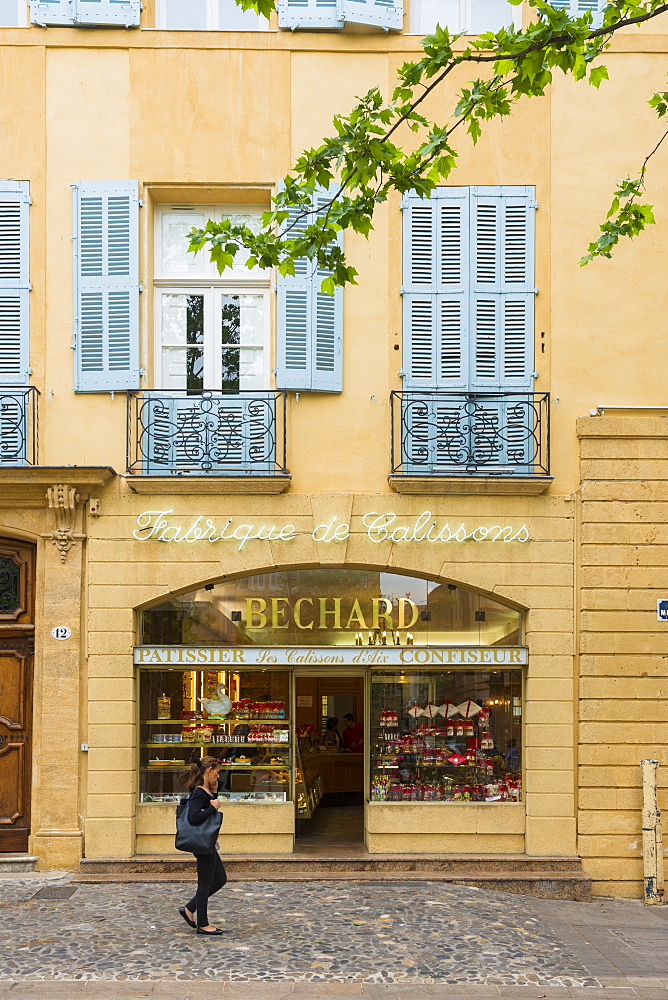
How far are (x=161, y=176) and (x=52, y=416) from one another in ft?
9.06

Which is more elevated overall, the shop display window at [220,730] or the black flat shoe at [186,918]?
the shop display window at [220,730]

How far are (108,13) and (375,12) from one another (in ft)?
9.16

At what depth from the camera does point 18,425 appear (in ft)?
38.5

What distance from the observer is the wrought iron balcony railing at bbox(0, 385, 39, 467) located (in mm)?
11695

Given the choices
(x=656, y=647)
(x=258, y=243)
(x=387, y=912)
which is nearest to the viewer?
(x=258, y=243)

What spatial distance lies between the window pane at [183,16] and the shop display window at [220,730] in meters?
6.87

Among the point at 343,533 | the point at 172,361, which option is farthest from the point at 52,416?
the point at 343,533

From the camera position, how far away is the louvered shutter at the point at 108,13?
1191cm

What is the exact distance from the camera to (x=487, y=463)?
1183 cm

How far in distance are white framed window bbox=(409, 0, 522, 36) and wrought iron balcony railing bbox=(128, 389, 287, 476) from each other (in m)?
Answer: 4.38

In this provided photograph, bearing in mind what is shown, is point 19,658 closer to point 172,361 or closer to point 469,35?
point 172,361

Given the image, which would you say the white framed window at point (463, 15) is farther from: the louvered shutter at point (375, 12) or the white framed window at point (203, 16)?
the white framed window at point (203, 16)

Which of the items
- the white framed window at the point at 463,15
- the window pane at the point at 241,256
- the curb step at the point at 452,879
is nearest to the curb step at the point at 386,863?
the curb step at the point at 452,879

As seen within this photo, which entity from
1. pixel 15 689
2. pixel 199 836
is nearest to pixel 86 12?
pixel 15 689
